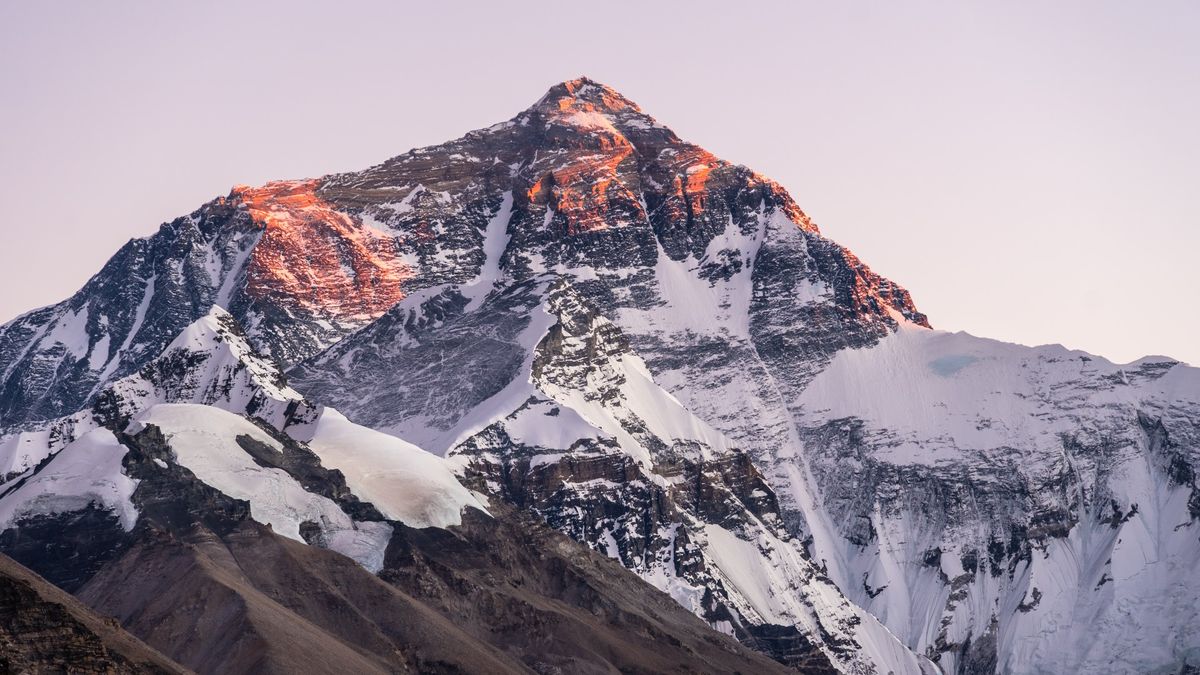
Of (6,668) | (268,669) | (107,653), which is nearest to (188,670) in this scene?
(268,669)

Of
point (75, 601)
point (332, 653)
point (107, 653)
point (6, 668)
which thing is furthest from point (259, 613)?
point (6, 668)

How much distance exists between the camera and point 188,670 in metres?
181

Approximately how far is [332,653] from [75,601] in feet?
75.6

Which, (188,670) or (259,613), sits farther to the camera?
(259,613)

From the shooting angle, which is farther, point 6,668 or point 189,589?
point 189,589

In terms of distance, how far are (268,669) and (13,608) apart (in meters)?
32.1

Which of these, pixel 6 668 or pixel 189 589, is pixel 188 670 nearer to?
pixel 189 589

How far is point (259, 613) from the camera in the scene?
195250mm

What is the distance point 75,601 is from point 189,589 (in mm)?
19355

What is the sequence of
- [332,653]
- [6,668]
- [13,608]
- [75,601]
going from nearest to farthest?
[6,668], [13,608], [75,601], [332,653]

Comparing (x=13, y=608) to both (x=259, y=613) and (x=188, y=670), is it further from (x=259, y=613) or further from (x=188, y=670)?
(x=259, y=613)

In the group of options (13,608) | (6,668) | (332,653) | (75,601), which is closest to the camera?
(6,668)

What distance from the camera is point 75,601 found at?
18012cm

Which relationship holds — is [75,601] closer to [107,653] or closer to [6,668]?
[107,653]
